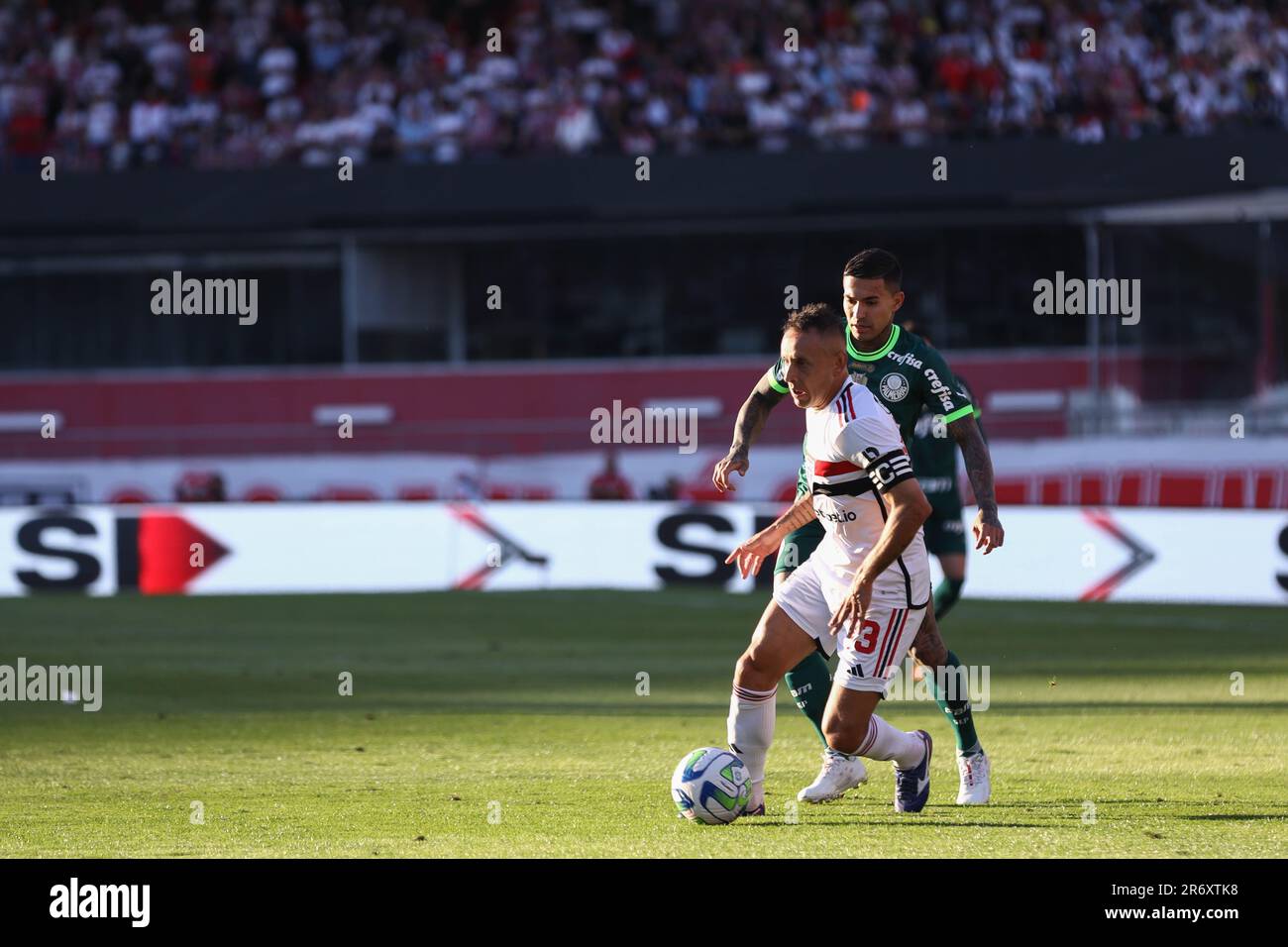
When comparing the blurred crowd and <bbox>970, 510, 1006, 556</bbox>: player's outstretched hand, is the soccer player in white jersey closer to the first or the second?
<bbox>970, 510, 1006, 556</bbox>: player's outstretched hand

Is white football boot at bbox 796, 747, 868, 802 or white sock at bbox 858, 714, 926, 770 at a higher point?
white sock at bbox 858, 714, 926, 770

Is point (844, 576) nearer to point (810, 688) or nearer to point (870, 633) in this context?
point (870, 633)

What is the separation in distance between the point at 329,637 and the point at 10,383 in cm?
1869

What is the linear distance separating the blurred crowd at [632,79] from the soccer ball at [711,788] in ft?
72.4

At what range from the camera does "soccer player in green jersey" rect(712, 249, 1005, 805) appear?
25.0 feet

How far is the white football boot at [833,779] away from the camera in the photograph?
792cm

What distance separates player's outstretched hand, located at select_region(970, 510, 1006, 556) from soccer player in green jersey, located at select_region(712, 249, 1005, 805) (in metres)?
0.07

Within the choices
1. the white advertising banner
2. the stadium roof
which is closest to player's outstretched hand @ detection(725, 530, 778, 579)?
the white advertising banner

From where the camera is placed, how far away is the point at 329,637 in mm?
15898

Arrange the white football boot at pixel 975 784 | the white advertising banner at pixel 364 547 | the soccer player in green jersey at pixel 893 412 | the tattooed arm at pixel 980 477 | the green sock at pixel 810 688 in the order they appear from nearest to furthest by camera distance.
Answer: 1. the tattooed arm at pixel 980 477
2. the soccer player in green jersey at pixel 893 412
3. the white football boot at pixel 975 784
4. the green sock at pixel 810 688
5. the white advertising banner at pixel 364 547
